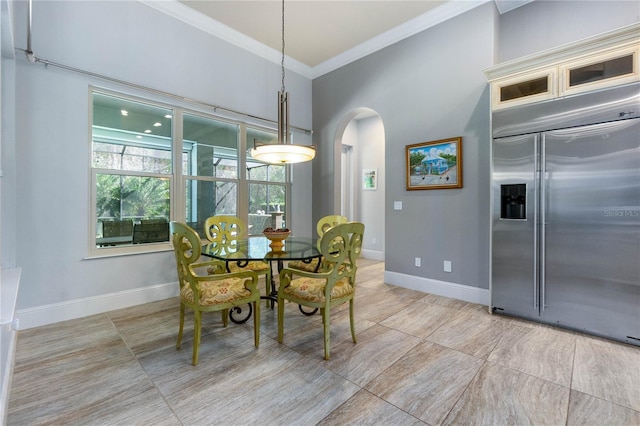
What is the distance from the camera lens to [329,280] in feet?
6.54

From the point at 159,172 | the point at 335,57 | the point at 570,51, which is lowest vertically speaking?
the point at 159,172

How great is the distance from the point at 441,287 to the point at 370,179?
9.70ft

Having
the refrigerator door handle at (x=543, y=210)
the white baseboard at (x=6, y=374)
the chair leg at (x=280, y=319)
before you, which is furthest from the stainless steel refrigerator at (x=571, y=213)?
the white baseboard at (x=6, y=374)

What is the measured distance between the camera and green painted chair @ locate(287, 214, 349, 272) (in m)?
2.81

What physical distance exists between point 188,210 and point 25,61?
1927 millimetres

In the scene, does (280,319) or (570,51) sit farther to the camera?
(570,51)

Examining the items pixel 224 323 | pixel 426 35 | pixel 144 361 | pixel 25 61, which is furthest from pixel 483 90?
pixel 25 61

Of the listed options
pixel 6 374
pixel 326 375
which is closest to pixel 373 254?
pixel 326 375

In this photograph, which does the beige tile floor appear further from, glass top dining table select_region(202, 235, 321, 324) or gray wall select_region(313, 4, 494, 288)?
gray wall select_region(313, 4, 494, 288)

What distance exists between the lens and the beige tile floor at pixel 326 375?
4.87 feet

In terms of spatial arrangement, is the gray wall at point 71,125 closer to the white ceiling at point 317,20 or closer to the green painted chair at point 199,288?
the white ceiling at point 317,20

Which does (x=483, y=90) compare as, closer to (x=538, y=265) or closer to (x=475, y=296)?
(x=538, y=265)

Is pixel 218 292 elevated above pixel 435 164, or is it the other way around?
pixel 435 164

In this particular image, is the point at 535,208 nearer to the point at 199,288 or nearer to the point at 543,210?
the point at 543,210
